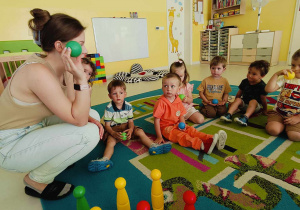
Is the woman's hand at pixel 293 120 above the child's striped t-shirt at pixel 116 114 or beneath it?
beneath

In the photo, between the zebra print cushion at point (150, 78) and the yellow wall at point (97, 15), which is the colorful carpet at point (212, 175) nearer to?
the yellow wall at point (97, 15)

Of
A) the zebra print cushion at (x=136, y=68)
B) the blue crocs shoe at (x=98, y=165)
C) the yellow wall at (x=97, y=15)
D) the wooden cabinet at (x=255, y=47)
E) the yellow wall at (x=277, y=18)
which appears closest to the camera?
the blue crocs shoe at (x=98, y=165)

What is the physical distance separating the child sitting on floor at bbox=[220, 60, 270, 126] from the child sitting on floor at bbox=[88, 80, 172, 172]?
2.27 feet

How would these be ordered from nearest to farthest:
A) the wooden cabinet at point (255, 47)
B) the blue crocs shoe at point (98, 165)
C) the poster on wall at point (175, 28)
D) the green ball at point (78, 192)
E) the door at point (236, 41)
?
the green ball at point (78, 192), the blue crocs shoe at point (98, 165), the wooden cabinet at point (255, 47), the door at point (236, 41), the poster on wall at point (175, 28)

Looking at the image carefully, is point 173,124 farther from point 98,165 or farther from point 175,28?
point 175,28

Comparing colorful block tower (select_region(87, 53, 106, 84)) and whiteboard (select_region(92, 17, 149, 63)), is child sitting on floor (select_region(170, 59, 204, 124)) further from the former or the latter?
whiteboard (select_region(92, 17, 149, 63))

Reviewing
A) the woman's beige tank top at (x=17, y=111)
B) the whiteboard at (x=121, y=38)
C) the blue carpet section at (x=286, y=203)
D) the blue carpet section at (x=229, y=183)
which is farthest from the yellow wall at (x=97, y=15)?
the blue carpet section at (x=286, y=203)

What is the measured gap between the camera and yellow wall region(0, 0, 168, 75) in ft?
9.43

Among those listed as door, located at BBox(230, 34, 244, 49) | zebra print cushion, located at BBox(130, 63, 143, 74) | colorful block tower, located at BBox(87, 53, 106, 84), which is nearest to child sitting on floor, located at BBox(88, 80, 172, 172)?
colorful block tower, located at BBox(87, 53, 106, 84)

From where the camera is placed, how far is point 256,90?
1.64 metres

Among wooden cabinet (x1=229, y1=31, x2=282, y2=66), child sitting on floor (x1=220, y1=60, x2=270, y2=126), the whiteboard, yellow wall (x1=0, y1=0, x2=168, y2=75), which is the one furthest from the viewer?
wooden cabinet (x1=229, y1=31, x2=282, y2=66)

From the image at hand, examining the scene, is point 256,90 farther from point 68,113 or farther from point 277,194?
point 68,113

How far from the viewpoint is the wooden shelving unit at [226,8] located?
176 inches

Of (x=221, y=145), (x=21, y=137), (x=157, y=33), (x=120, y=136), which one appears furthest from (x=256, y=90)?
(x=157, y=33)
